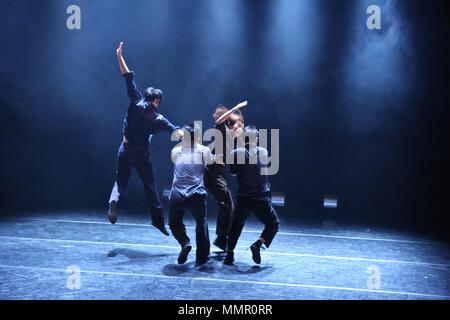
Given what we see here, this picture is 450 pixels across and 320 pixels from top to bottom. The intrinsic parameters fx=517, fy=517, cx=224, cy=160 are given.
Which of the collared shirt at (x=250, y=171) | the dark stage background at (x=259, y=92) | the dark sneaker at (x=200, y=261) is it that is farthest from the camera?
the dark stage background at (x=259, y=92)

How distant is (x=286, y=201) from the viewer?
8250mm

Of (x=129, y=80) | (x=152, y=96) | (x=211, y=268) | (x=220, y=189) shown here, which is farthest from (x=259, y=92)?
(x=211, y=268)

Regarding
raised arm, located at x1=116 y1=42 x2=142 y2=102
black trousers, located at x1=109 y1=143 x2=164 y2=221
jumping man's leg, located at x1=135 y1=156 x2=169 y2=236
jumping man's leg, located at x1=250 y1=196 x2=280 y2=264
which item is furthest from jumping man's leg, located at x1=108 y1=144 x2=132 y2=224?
jumping man's leg, located at x1=250 y1=196 x2=280 y2=264

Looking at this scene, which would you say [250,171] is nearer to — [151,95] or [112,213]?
[151,95]

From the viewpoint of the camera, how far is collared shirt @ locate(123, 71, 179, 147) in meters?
5.58

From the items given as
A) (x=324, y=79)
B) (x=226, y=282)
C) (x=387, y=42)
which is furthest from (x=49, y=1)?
(x=226, y=282)

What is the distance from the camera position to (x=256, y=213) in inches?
189

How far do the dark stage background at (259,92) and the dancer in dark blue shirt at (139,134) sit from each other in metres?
2.46

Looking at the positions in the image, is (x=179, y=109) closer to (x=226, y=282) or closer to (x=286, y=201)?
(x=286, y=201)

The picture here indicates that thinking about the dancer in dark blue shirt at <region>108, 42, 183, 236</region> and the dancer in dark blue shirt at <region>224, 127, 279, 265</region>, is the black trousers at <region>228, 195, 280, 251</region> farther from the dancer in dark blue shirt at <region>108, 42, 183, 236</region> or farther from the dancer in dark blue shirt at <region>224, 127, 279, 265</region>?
the dancer in dark blue shirt at <region>108, 42, 183, 236</region>

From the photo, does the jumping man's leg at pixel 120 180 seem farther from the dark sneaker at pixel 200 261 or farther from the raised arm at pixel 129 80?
the dark sneaker at pixel 200 261

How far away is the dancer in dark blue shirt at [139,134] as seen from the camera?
5590 millimetres

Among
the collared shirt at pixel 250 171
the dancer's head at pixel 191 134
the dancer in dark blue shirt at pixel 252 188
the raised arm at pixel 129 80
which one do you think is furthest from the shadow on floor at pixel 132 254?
the raised arm at pixel 129 80
